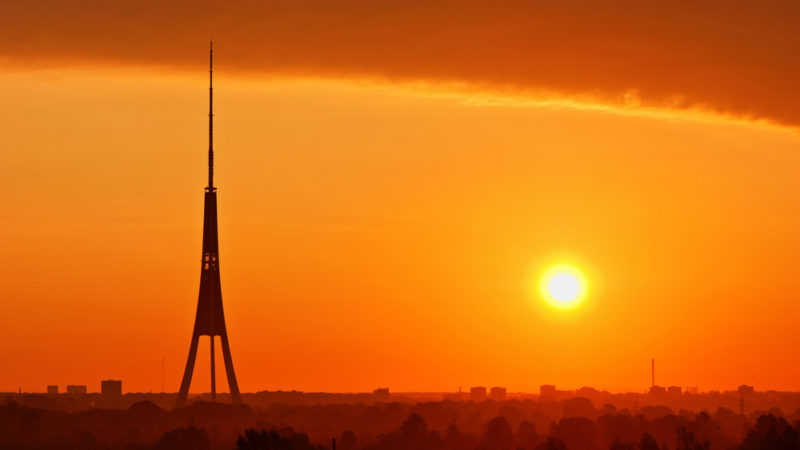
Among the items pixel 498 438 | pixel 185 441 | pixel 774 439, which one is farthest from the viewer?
pixel 498 438

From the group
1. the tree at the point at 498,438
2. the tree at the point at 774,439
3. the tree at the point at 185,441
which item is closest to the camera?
the tree at the point at 774,439

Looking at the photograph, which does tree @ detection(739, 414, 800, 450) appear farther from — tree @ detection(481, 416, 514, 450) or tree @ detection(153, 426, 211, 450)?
tree @ detection(153, 426, 211, 450)

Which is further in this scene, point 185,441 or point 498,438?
point 498,438

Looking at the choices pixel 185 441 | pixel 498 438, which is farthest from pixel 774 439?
pixel 185 441

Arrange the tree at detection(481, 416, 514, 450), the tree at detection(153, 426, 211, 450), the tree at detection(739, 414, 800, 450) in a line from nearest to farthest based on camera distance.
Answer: the tree at detection(739, 414, 800, 450) → the tree at detection(153, 426, 211, 450) → the tree at detection(481, 416, 514, 450)

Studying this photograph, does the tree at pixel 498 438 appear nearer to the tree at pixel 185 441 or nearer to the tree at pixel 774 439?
the tree at pixel 185 441

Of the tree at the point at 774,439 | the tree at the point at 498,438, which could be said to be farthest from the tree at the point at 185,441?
the tree at the point at 774,439

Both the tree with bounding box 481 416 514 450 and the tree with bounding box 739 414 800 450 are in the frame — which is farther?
the tree with bounding box 481 416 514 450

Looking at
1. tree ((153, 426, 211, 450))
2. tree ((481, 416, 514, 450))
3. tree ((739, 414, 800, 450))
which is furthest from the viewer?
tree ((481, 416, 514, 450))

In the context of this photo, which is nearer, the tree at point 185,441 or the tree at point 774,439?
the tree at point 774,439

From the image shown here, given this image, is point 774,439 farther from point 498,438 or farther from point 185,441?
point 185,441

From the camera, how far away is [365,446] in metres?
182

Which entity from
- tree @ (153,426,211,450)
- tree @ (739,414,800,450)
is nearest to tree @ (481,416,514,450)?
tree @ (153,426,211,450)

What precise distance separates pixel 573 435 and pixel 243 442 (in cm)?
7408
